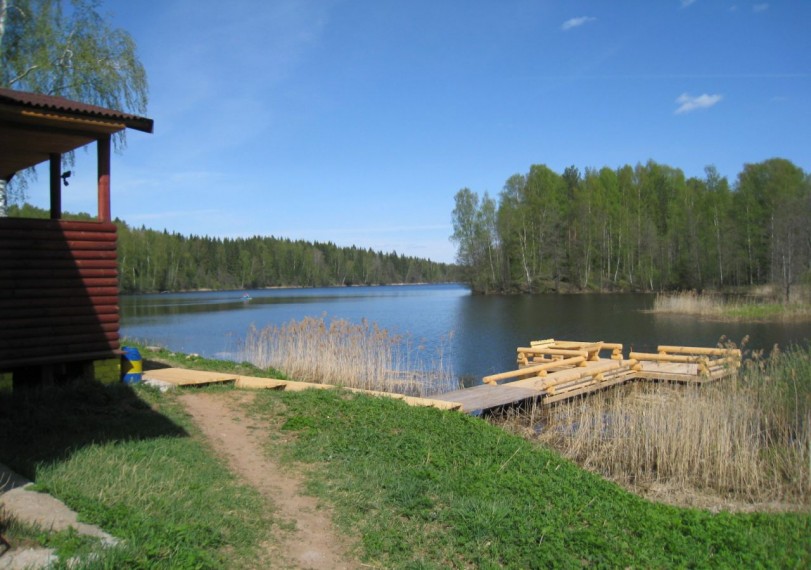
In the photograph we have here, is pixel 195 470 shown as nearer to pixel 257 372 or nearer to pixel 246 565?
pixel 246 565

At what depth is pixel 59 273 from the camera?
7715 millimetres

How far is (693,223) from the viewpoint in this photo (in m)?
51.8

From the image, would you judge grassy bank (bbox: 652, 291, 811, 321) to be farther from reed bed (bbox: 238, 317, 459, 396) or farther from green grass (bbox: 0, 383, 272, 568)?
green grass (bbox: 0, 383, 272, 568)

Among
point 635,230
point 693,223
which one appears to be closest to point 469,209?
point 635,230

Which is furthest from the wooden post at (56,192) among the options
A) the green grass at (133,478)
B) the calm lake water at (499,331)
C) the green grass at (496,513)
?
the calm lake water at (499,331)

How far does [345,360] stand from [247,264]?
97225 millimetres

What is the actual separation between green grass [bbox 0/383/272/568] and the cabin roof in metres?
3.15

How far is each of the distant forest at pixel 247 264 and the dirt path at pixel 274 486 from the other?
42885 millimetres

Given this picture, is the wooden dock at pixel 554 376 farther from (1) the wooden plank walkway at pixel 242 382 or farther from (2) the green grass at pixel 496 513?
(2) the green grass at pixel 496 513

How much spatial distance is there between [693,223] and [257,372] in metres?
48.7

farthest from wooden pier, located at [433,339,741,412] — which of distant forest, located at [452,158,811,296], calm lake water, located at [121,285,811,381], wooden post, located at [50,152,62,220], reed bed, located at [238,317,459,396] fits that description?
distant forest, located at [452,158,811,296]

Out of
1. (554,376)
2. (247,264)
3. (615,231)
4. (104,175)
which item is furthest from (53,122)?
(247,264)

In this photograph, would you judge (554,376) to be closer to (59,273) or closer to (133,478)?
(59,273)

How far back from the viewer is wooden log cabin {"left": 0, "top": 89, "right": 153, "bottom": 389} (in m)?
7.29
